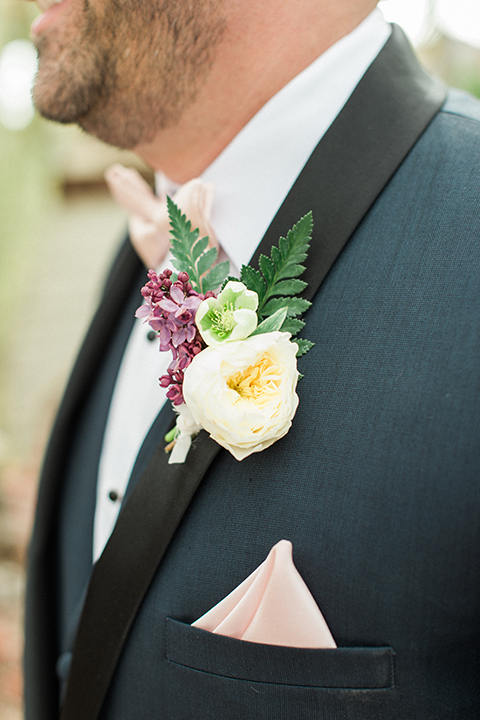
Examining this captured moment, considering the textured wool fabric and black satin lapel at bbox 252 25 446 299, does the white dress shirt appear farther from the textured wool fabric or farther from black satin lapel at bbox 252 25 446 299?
the textured wool fabric

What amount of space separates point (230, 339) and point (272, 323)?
0.07m

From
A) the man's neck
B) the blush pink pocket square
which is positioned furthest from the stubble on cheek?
the blush pink pocket square

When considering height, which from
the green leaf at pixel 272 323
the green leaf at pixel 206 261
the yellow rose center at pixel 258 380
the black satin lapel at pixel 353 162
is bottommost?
the yellow rose center at pixel 258 380

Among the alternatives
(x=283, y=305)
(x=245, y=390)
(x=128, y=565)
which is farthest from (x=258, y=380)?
(x=128, y=565)

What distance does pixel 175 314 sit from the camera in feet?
2.35

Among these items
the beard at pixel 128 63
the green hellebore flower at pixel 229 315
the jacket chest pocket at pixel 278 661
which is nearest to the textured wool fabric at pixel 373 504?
the jacket chest pocket at pixel 278 661

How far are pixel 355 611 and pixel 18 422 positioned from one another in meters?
5.45

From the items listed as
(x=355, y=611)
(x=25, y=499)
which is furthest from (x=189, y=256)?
(x=25, y=499)

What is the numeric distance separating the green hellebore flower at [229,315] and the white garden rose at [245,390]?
0.05 feet

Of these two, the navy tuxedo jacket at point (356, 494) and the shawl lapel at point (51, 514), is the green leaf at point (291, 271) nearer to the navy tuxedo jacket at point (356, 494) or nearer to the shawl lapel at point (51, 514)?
the navy tuxedo jacket at point (356, 494)

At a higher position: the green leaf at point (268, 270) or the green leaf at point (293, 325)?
the green leaf at point (268, 270)

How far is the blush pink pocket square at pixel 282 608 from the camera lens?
0.69m

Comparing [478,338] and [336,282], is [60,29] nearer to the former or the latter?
[336,282]

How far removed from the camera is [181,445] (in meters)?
0.78
